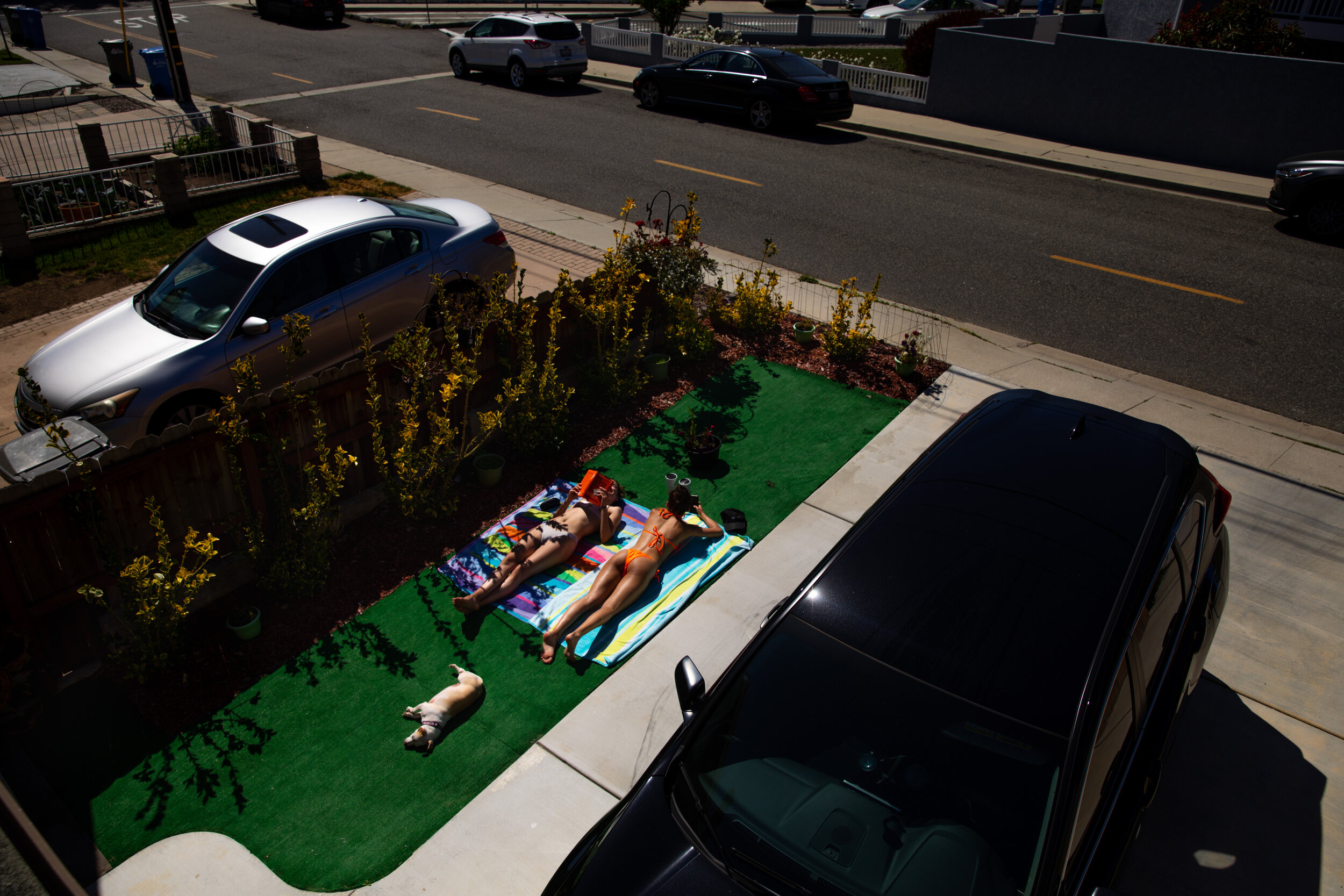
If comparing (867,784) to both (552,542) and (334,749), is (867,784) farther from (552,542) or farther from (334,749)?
(552,542)

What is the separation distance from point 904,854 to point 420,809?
2.77 m

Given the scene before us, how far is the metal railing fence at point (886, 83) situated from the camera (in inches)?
804

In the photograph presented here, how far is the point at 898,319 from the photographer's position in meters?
10.4

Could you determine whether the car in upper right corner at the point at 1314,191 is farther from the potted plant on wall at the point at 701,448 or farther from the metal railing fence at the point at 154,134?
the metal railing fence at the point at 154,134

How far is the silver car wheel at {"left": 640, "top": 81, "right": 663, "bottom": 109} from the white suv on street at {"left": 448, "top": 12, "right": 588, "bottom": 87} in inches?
113

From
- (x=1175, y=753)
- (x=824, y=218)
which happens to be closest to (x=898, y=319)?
(x=824, y=218)

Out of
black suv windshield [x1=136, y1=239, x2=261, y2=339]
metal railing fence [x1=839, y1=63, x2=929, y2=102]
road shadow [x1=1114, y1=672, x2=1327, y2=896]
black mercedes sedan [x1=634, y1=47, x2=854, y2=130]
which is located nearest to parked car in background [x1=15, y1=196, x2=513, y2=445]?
black suv windshield [x1=136, y1=239, x2=261, y2=339]

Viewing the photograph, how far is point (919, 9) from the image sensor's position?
32062mm

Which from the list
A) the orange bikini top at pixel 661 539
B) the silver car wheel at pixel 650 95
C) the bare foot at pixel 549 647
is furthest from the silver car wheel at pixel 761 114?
the bare foot at pixel 549 647

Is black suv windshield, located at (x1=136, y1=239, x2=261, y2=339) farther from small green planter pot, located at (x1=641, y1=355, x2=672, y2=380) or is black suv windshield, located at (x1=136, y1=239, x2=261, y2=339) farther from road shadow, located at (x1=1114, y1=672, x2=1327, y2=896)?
road shadow, located at (x1=1114, y1=672, x2=1327, y2=896)

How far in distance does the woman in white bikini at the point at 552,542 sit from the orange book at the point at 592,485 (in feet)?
0.10

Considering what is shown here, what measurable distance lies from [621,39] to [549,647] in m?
23.2

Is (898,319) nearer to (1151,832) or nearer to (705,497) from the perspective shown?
(705,497)

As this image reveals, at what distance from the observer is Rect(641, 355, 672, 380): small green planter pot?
8.85 m
